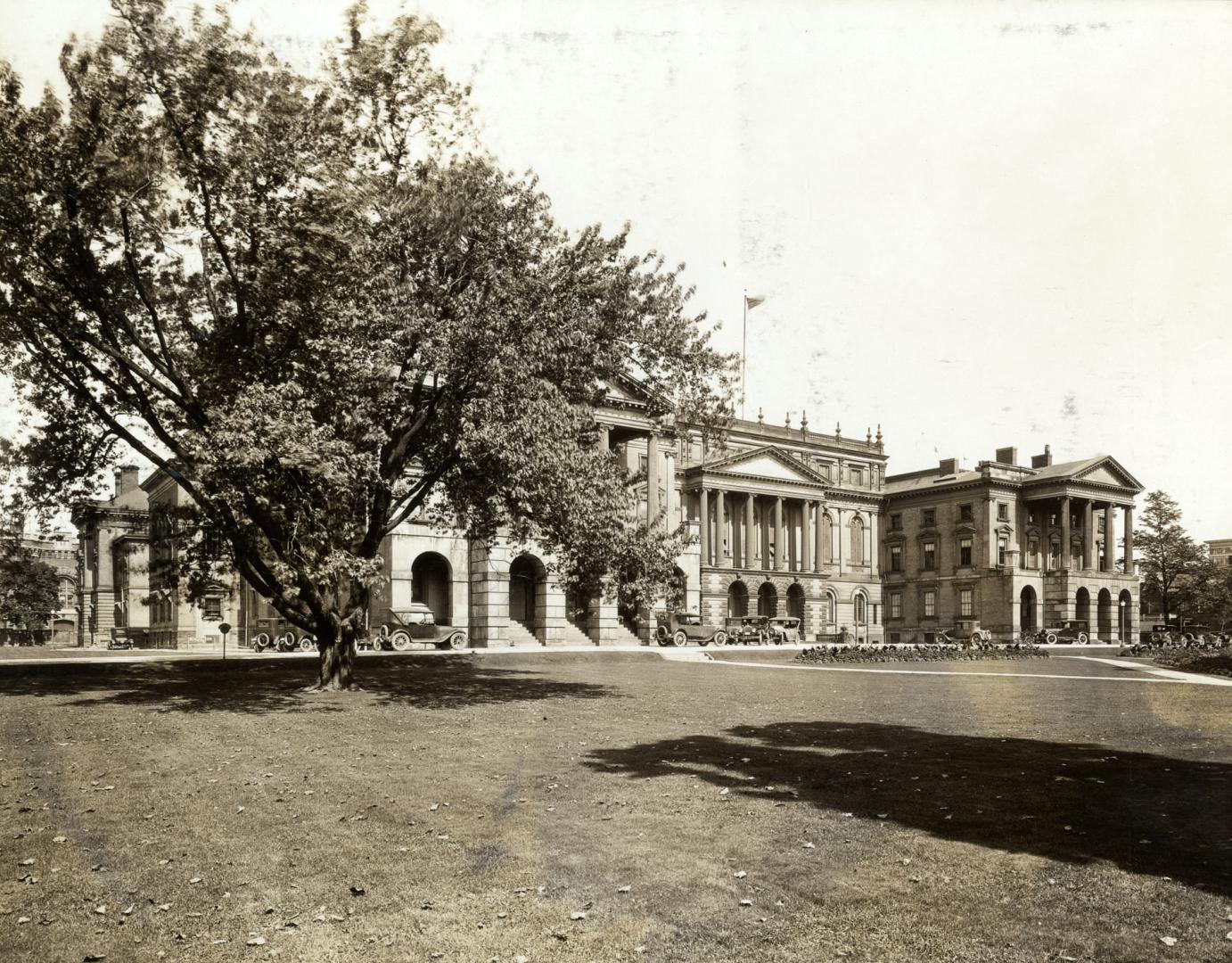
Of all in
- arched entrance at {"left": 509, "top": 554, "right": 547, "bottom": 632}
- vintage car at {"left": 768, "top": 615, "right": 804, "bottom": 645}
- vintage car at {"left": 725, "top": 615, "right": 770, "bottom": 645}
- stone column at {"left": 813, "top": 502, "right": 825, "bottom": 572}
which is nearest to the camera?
arched entrance at {"left": 509, "top": 554, "right": 547, "bottom": 632}

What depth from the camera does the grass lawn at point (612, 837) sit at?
19.0 feet

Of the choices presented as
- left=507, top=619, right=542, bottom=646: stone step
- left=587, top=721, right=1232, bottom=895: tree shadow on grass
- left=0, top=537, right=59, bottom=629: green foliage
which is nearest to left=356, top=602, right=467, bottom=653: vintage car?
left=507, top=619, right=542, bottom=646: stone step

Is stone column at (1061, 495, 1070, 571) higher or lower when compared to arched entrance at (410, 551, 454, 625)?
higher

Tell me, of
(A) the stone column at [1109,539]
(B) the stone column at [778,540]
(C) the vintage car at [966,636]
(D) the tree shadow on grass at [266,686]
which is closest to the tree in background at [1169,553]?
(A) the stone column at [1109,539]

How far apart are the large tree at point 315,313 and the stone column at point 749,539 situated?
50.8m

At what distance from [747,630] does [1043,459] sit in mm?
46025

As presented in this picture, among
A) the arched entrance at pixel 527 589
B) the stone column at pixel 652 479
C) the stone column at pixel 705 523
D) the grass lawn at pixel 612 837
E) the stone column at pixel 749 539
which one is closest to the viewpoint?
the grass lawn at pixel 612 837

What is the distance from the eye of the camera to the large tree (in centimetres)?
1670

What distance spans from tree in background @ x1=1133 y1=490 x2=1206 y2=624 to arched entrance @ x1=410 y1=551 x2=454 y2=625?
57015 mm

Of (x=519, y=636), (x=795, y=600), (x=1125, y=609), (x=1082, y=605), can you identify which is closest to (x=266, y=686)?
(x=519, y=636)

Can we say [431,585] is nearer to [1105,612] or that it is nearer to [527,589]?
[527,589]

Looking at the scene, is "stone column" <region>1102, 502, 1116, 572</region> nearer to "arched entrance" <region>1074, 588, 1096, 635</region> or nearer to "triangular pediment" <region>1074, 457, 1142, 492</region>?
"triangular pediment" <region>1074, 457, 1142, 492</region>

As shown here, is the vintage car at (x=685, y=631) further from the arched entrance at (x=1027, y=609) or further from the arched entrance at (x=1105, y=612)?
the arched entrance at (x=1105, y=612)

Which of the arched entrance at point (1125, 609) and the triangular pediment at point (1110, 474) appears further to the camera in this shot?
the arched entrance at point (1125, 609)
